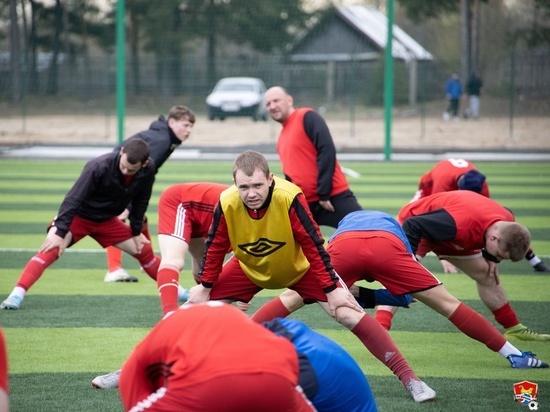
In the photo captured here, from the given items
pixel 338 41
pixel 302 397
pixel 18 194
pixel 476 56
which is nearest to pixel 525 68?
pixel 476 56

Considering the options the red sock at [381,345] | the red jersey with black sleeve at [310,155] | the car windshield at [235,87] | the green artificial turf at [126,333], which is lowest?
the green artificial turf at [126,333]

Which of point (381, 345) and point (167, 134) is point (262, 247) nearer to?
point (381, 345)

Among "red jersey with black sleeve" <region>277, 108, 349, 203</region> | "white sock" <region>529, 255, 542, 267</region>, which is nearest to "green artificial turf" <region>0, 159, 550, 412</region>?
"white sock" <region>529, 255, 542, 267</region>

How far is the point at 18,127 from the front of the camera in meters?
31.8

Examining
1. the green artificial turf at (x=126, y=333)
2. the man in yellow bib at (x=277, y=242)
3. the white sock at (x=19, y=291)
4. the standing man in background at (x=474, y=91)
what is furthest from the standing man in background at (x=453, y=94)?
the man in yellow bib at (x=277, y=242)

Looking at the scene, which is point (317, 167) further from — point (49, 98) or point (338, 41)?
point (338, 41)

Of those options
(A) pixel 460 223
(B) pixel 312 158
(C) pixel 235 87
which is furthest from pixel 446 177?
(C) pixel 235 87

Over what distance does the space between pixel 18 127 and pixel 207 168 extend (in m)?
A: 13.7

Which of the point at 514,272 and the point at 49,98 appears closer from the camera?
the point at 514,272

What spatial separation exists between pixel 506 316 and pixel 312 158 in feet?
9.18

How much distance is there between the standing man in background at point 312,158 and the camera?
871 cm

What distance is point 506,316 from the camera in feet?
22.3

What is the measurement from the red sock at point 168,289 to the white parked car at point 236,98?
83.0 feet

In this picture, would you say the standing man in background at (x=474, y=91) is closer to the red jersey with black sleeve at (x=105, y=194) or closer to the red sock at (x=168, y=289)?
the red jersey with black sleeve at (x=105, y=194)
